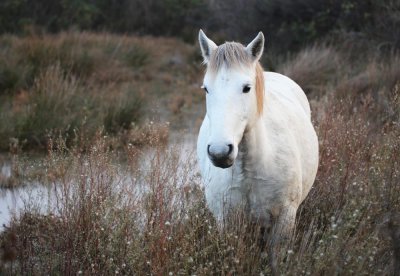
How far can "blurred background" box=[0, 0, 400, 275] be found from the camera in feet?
11.8

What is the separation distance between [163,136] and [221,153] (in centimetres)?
219

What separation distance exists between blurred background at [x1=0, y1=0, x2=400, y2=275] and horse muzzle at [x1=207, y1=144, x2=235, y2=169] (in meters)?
0.51

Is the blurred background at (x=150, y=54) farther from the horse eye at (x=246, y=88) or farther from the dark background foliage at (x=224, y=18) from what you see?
the horse eye at (x=246, y=88)

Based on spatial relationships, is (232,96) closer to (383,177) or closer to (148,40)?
(383,177)

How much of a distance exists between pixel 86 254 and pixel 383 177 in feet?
6.76

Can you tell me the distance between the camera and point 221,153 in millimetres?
3061

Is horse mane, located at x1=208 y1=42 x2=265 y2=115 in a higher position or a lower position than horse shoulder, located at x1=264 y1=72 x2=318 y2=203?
higher

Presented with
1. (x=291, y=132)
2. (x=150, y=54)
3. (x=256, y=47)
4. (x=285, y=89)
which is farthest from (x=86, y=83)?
(x=256, y=47)

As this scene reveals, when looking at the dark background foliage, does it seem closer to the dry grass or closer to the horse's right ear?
the dry grass

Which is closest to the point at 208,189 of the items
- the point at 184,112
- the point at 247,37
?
the point at 184,112

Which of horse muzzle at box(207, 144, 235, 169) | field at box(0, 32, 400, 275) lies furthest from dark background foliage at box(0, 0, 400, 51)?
horse muzzle at box(207, 144, 235, 169)

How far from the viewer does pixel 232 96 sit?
3283 millimetres

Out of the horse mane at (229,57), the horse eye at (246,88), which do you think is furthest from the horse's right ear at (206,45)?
the horse eye at (246,88)

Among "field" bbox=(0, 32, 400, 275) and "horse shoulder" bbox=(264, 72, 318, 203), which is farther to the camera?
"horse shoulder" bbox=(264, 72, 318, 203)
